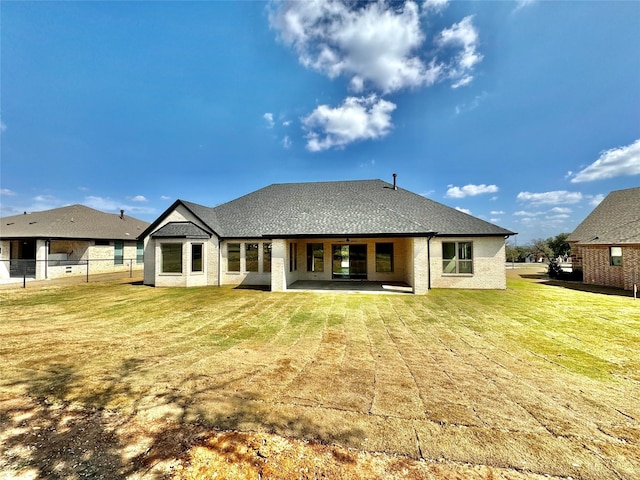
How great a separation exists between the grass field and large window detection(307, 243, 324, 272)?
25.1 feet

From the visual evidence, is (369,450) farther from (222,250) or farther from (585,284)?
(585,284)

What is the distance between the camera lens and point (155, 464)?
2.62 metres

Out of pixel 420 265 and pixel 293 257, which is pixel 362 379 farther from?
pixel 293 257

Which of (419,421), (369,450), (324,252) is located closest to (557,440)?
(419,421)

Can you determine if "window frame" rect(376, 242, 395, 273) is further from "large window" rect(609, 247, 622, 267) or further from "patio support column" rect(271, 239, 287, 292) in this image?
"large window" rect(609, 247, 622, 267)

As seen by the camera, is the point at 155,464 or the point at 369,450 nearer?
the point at 155,464

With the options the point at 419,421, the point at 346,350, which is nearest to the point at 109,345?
the point at 346,350

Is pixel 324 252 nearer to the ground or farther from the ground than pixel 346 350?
farther from the ground

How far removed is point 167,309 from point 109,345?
151 inches

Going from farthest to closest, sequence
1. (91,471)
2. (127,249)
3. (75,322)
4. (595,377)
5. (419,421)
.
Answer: (127,249) < (75,322) < (595,377) < (419,421) < (91,471)

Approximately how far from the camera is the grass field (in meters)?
2.97

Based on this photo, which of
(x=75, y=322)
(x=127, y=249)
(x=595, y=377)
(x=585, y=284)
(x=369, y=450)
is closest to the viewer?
(x=369, y=450)

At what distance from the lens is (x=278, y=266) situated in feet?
44.7

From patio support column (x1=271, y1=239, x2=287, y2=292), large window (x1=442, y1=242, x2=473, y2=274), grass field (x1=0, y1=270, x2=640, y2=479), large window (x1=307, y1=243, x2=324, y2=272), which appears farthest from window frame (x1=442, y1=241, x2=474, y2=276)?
patio support column (x1=271, y1=239, x2=287, y2=292)
